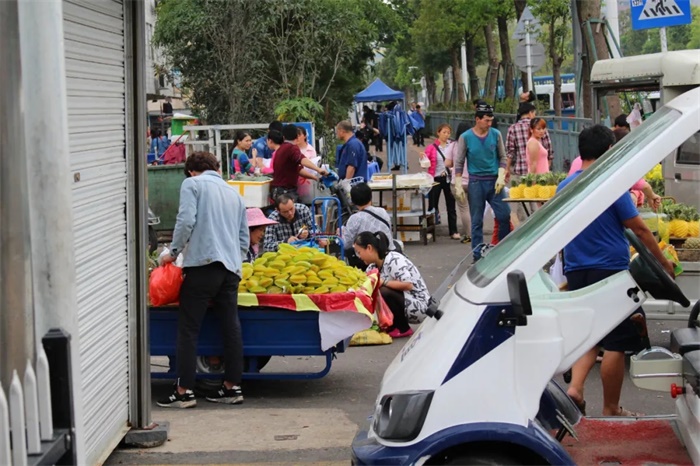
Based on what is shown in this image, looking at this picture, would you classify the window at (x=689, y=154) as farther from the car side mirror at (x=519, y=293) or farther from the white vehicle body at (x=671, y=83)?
the car side mirror at (x=519, y=293)

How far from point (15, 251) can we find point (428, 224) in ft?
43.9

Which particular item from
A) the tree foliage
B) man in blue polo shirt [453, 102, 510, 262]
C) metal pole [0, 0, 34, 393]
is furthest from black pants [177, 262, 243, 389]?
the tree foliage

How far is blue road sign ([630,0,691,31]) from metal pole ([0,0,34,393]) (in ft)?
36.4

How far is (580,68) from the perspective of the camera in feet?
63.1

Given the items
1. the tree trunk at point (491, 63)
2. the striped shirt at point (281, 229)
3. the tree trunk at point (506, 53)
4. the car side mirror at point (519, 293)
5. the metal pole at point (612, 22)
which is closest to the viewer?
the car side mirror at point (519, 293)

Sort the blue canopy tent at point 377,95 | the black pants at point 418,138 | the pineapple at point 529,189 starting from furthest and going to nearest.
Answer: the black pants at point 418,138, the blue canopy tent at point 377,95, the pineapple at point 529,189

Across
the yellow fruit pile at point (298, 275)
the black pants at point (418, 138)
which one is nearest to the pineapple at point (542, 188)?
the yellow fruit pile at point (298, 275)

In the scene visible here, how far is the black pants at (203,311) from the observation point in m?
7.32

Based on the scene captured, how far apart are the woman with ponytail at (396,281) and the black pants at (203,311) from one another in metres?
2.41

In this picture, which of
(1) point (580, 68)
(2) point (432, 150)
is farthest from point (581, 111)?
(2) point (432, 150)

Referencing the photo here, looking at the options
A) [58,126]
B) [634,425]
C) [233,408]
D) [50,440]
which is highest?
[58,126]

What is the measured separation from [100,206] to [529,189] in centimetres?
658

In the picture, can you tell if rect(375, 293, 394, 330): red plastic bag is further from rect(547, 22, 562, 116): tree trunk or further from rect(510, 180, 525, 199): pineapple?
rect(547, 22, 562, 116): tree trunk

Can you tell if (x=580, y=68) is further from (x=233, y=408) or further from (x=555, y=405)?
(x=555, y=405)
